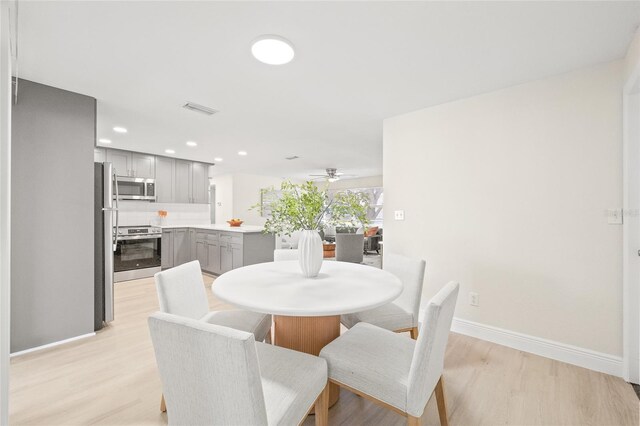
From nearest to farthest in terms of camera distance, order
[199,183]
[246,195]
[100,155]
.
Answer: [100,155], [199,183], [246,195]

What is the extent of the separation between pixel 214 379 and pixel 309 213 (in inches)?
43.3

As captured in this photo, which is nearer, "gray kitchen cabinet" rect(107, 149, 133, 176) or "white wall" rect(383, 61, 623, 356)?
"white wall" rect(383, 61, 623, 356)

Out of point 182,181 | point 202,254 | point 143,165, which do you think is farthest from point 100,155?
point 202,254

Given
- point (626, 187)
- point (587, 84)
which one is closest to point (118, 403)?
point (626, 187)

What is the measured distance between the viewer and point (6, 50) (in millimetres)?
1303

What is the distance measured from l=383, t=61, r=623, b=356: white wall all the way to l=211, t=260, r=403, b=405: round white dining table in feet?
4.31

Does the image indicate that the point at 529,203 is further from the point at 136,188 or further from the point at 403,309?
the point at 136,188

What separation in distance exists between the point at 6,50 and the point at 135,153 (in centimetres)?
438

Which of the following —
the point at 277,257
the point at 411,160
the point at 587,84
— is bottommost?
the point at 277,257

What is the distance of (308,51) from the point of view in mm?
1967

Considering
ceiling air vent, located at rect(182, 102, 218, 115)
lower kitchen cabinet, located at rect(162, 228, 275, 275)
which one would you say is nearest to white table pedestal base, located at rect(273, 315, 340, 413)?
ceiling air vent, located at rect(182, 102, 218, 115)

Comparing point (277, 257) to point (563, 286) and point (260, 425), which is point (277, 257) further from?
point (563, 286)

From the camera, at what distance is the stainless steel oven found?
181 inches

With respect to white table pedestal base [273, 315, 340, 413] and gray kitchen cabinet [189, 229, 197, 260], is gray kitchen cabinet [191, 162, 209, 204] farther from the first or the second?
white table pedestal base [273, 315, 340, 413]
